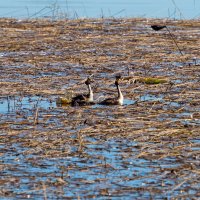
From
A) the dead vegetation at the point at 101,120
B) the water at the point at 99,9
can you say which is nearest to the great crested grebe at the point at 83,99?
the dead vegetation at the point at 101,120

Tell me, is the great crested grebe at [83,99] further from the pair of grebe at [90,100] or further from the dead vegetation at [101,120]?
the dead vegetation at [101,120]

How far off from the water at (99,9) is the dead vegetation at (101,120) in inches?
264

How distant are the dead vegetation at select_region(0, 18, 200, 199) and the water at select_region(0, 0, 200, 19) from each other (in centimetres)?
671

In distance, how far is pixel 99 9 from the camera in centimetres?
3025

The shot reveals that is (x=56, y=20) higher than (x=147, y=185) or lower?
higher

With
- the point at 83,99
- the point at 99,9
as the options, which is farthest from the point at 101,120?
the point at 99,9

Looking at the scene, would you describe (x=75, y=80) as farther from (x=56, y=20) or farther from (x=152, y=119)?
(x=56, y=20)

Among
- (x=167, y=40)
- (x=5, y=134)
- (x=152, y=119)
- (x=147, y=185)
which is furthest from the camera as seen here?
(x=167, y=40)

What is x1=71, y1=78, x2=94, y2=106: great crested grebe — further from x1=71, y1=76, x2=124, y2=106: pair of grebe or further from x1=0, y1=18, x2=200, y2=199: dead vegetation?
x1=0, y1=18, x2=200, y2=199: dead vegetation

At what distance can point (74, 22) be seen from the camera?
24.0 m

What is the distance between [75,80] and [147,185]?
693cm

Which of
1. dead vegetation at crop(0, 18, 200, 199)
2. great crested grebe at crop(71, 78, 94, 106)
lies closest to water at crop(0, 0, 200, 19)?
dead vegetation at crop(0, 18, 200, 199)

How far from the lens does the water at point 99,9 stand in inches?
1082

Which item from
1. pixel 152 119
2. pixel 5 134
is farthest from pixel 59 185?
pixel 152 119
